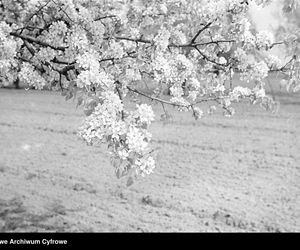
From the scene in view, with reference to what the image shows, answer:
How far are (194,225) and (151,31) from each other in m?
4.75

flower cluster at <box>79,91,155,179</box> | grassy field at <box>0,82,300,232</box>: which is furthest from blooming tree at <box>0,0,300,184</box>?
grassy field at <box>0,82,300,232</box>

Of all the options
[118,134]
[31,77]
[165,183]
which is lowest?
[165,183]

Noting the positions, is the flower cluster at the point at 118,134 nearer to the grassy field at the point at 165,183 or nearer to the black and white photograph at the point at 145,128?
the black and white photograph at the point at 145,128

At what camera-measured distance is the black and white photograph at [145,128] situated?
4992 mm

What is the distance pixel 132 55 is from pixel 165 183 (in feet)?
21.3

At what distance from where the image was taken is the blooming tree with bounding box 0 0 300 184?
4500 millimetres

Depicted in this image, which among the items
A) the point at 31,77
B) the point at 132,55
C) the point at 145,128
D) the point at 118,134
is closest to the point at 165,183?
the point at 132,55

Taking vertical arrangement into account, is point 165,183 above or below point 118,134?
below

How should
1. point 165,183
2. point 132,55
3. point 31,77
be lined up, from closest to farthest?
point 31,77 → point 132,55 → point 165,183

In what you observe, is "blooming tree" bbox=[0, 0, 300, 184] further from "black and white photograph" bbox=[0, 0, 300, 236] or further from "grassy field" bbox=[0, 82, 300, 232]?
"grassy field" bbox=[0, 82, 300, 232]

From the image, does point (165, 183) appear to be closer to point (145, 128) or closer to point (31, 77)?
point (31, 77)

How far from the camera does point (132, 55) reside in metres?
5.95
